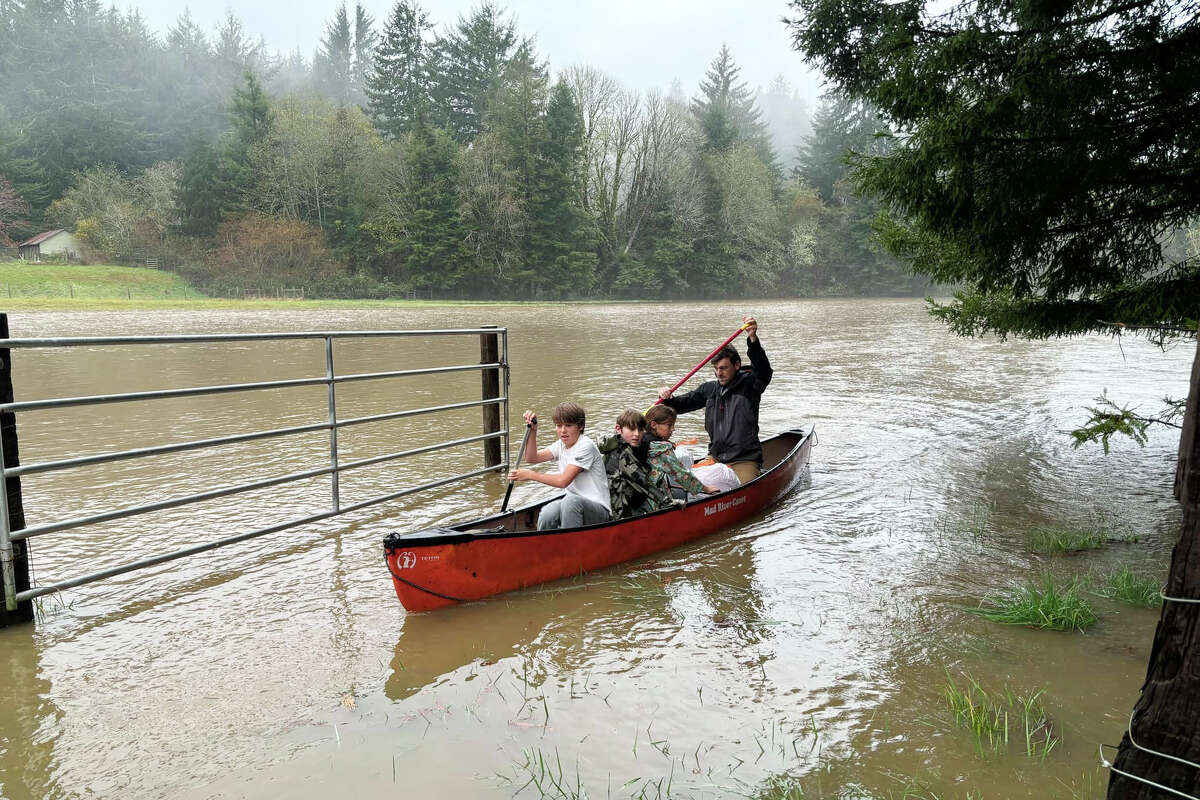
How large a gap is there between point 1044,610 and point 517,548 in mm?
3192

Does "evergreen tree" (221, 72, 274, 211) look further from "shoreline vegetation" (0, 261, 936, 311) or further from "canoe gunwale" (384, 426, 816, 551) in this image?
"canoe gunwale" (384, 426, 816, 551)

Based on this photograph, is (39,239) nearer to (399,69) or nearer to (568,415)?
(399,69)

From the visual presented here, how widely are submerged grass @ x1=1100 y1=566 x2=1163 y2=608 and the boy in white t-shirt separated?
10.9 feet

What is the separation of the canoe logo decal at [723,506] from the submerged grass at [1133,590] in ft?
8.68

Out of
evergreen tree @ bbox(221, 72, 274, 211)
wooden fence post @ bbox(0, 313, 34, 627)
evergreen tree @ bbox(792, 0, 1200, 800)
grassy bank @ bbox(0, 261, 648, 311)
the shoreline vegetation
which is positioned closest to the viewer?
wooden fence post @ bbox(0, 313, 34, 627)

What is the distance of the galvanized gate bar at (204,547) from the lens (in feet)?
16.2

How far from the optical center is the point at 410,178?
5372cm

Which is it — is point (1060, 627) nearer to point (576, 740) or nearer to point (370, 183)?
point (576, 740)

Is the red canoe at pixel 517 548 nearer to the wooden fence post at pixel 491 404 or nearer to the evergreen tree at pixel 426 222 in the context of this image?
the wooden fence post at pixel 491 404

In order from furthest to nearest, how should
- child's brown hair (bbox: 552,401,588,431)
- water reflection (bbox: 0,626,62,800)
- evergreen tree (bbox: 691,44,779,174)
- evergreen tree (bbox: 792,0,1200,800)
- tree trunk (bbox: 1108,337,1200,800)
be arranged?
1. evergreen tree (bbox: 691,44,779,174)
2. child's brown hair (bbox: 552,401,588,431)
3. evergreen tree (bbox: 792,0,1200,800)
4. water reflection (bbox: 0,626,62,800)
5. tree trunk (bbox: 1108,337,1200,800)

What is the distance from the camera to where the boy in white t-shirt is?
5797mm

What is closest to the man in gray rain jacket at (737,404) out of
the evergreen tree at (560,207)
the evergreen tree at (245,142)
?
the evergreen tree at (560,207)

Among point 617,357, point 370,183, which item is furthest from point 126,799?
point 370,183

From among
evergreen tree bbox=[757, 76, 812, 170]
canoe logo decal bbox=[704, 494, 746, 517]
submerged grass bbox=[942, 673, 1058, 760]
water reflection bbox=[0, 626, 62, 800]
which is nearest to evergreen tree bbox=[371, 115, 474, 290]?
canoe logo decal bbox=[704, 494, 746, 517]
